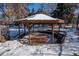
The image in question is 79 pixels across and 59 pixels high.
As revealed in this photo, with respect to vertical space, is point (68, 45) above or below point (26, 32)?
below

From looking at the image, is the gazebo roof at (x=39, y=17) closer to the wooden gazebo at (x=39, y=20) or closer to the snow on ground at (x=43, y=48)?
the wooden gazebo at (x=39, y=20)

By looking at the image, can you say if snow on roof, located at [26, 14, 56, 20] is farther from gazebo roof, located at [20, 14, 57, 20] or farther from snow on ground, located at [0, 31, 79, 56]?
snow on ground, located at [0, 31, 79, 56]

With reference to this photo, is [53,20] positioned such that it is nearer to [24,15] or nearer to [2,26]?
[24,15]

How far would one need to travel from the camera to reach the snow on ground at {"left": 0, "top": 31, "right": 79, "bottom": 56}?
2352 mm

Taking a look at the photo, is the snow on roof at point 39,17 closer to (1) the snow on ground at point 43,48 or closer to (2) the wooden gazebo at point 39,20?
(2) the wooden gazebo at point 39,20

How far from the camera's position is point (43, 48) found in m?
2.37

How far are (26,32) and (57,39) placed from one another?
1.13ft

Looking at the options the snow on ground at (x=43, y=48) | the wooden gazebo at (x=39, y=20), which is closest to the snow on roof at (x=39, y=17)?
the wooden gazebo at (x=39, y=20)

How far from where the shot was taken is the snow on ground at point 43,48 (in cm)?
235

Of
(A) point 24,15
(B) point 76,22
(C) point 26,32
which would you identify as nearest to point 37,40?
(C) point 26,32

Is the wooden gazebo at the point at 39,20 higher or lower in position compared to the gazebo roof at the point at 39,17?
lower

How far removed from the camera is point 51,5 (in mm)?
2348

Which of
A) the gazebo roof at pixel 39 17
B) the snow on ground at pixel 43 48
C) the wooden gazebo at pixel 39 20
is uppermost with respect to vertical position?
the gazebo roof at pixel 39 17

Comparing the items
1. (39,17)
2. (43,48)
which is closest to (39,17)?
(39,17)
